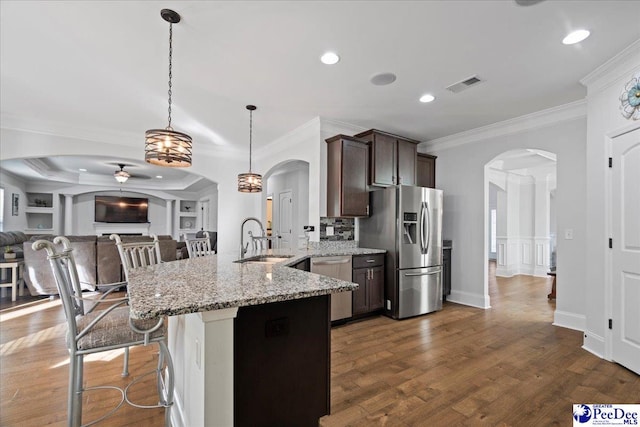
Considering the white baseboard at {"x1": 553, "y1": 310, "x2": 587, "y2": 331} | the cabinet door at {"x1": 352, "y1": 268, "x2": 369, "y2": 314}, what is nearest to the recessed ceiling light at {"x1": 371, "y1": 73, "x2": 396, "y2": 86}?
the cabinet door at {"x1": 352, "y1": 268, "x2": 369, "y2": 314}

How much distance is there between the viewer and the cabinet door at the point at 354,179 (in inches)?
158

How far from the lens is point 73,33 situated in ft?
7.78

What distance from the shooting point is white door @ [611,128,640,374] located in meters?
2.47

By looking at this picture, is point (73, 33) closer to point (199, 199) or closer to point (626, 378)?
point (626, 378)

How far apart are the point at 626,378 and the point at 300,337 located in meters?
2.76

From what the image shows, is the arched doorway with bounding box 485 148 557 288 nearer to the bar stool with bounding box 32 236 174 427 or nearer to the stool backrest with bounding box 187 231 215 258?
the stool backrest with bounding box 187 231 215 258

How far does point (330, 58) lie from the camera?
2693 mm

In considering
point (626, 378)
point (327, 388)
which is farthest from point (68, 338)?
point (626, 378)

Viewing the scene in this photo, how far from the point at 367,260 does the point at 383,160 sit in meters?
1.44

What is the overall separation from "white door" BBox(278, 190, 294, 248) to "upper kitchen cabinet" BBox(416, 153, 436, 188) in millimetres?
3264

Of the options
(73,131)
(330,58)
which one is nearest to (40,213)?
(73,131)

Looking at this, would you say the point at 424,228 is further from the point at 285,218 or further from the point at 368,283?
the point at 285,218

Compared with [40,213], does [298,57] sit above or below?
above

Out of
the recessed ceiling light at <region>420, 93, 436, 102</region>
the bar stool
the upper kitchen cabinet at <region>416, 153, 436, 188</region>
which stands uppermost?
the recessed ceiling light at <region>420, 93, 436, 102</region>
